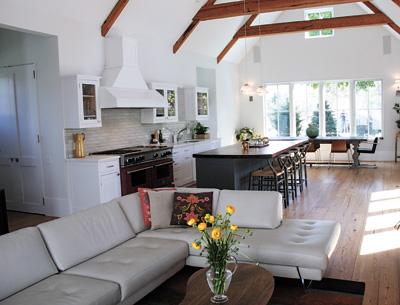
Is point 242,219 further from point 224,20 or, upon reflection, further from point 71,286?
point 224,20

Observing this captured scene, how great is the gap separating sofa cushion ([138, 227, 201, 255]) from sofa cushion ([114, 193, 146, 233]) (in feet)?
0.30

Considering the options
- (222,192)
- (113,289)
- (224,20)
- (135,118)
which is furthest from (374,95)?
(113,289)

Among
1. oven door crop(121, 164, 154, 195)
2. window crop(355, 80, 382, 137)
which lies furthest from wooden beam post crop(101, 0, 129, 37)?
window crop(355, 80, 382, 137)

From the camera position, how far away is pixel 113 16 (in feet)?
23.0

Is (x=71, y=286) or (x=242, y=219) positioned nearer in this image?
(x=71, y=286)

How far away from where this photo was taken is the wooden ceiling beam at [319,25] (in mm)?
10078

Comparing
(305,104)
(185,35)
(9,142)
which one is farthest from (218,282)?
(305,104)

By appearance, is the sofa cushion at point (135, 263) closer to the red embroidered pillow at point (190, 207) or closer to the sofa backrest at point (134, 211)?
the sofa backrest at point (134, 211)

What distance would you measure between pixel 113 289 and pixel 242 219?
1.65m

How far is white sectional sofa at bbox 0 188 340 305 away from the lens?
2936 millimetres

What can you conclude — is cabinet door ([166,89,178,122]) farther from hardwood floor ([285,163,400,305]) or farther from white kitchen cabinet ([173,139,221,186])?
hardwood floor ([285,163,400,305])

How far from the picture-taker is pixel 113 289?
2.97 m

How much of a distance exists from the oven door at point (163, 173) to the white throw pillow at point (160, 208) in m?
2.98

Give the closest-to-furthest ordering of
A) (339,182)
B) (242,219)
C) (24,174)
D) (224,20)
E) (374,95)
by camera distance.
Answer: (242,219), (24,174), (339,182), (224,20), (374,95)
